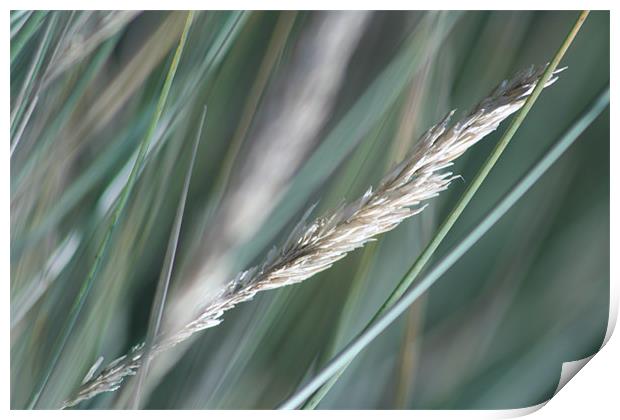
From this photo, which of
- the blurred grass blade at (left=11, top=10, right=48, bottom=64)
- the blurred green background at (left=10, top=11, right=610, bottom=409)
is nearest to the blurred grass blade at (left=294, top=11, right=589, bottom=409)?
the blurred green background at (left=10, top=11, right=610, bottom=409)

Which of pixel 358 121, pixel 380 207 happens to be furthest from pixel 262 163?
pixel 380 207

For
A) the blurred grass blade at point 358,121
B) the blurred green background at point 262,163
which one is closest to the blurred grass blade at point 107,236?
the blurred green background at point 262,163

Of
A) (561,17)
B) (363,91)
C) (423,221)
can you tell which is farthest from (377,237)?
(561,17)

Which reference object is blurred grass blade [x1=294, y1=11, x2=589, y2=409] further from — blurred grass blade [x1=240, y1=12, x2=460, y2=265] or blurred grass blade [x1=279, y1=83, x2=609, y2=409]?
blurred grass blade [x1=240, y1=12, x2=460, y2=265]

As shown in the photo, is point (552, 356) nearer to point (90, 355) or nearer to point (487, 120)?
point (487, 120)

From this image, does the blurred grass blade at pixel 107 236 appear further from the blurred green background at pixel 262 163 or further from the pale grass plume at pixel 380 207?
the pale grass plume at pixel 380 207

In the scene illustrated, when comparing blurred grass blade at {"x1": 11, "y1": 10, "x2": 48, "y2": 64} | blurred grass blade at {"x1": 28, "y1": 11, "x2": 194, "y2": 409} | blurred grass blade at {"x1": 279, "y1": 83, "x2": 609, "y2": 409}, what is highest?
blurred grass blade at {"x1": 11, "y1": 10, "x2": 48, "y2": 64}
